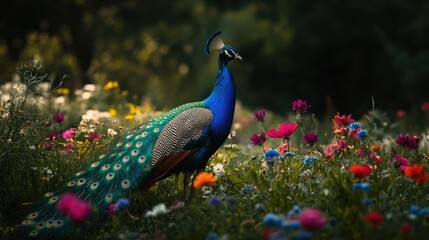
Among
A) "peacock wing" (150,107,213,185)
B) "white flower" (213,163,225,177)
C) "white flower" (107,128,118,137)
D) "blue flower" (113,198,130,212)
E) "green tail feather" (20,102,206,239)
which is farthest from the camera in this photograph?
"white flower" (107,128,118,137)

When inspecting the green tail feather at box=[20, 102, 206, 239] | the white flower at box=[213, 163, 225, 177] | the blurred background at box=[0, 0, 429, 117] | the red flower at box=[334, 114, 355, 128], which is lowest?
the green tail feather at box=[20, 102, 206, 239]

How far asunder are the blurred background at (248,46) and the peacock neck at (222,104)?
9.60 metres

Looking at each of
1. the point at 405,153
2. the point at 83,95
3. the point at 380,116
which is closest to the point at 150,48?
the point at 83,95

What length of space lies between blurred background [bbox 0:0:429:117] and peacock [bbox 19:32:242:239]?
31.8 ft

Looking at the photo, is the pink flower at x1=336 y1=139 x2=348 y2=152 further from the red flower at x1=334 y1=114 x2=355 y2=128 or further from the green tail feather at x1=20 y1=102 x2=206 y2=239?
the green tail feather at x1=20 y1=102 x2=206 y2=239

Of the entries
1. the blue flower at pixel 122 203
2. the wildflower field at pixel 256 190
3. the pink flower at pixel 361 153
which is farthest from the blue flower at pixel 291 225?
the pink flower at pixel 361 153

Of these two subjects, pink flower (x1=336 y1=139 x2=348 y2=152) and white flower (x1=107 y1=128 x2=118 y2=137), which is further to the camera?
white flower (x1=107 y1=128 x2=118 y2=137)

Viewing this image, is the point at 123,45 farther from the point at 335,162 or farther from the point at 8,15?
the point at 335,162

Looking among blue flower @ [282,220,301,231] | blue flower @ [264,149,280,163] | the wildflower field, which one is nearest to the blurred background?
the wildflower field

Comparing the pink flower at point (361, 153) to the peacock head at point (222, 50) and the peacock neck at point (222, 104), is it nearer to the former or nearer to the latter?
the peacock neck at point (222, 104)

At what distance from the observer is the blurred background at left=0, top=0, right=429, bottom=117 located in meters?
17.2

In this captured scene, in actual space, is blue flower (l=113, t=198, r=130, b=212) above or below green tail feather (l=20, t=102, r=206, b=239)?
below

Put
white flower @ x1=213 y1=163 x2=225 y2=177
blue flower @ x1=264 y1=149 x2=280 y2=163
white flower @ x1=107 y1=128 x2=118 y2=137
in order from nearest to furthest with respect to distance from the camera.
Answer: blue flower @ x1=264 y1=149 x2=280 y2=163, white flower @ x1=213 y1=163 x2=225 y2=177, white flower @ x1=107 y1=128 x2=118 y2=137

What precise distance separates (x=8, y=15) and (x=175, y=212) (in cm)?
1284
